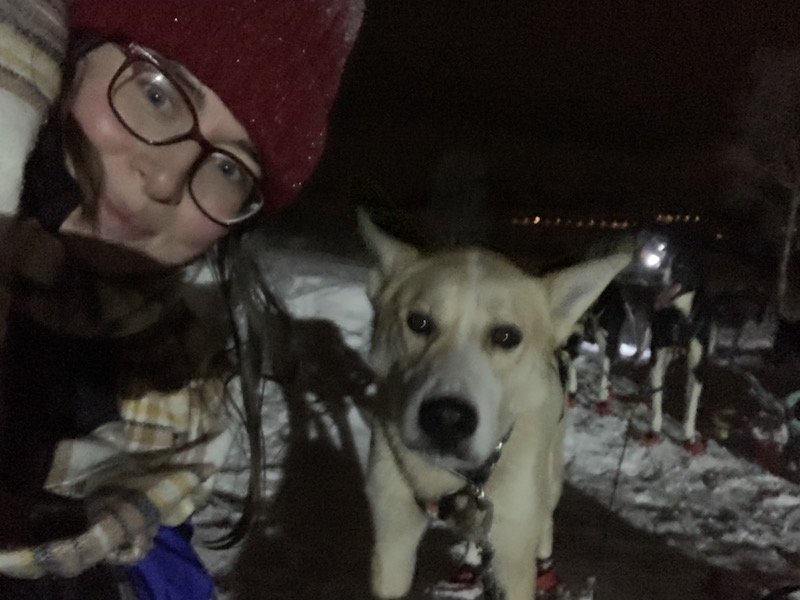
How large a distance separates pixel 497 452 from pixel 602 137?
672cm

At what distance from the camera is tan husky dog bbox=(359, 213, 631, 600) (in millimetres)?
1399

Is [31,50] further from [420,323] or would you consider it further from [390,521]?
[390,521]

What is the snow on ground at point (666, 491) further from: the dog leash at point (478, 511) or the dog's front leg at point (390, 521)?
the dog leash at point (478, 511)

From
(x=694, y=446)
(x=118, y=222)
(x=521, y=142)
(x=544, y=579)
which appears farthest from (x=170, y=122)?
(x=521, y=142)

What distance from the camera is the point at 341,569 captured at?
2.12 meters

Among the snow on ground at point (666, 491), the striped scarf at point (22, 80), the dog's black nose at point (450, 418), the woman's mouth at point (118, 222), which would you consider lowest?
the snow on ground at point (666, 491)

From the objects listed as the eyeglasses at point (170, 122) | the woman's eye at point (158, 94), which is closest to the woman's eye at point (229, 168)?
the eyeglasses at point (170, 122)

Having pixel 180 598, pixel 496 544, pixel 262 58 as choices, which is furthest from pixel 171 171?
pixel 496 544

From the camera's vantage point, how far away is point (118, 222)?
1.06 meters

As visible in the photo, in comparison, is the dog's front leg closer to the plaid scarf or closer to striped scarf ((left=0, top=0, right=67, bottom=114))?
the plaid scarf

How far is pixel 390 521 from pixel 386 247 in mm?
664

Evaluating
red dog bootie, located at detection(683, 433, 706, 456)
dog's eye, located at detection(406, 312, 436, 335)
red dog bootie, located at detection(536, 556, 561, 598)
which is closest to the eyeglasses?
dog's eye, located at detection(406, 312, 436, 335)

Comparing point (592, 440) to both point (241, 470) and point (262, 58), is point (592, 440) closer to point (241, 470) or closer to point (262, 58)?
point (241, 470)

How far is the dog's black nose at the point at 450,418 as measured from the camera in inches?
53.6
